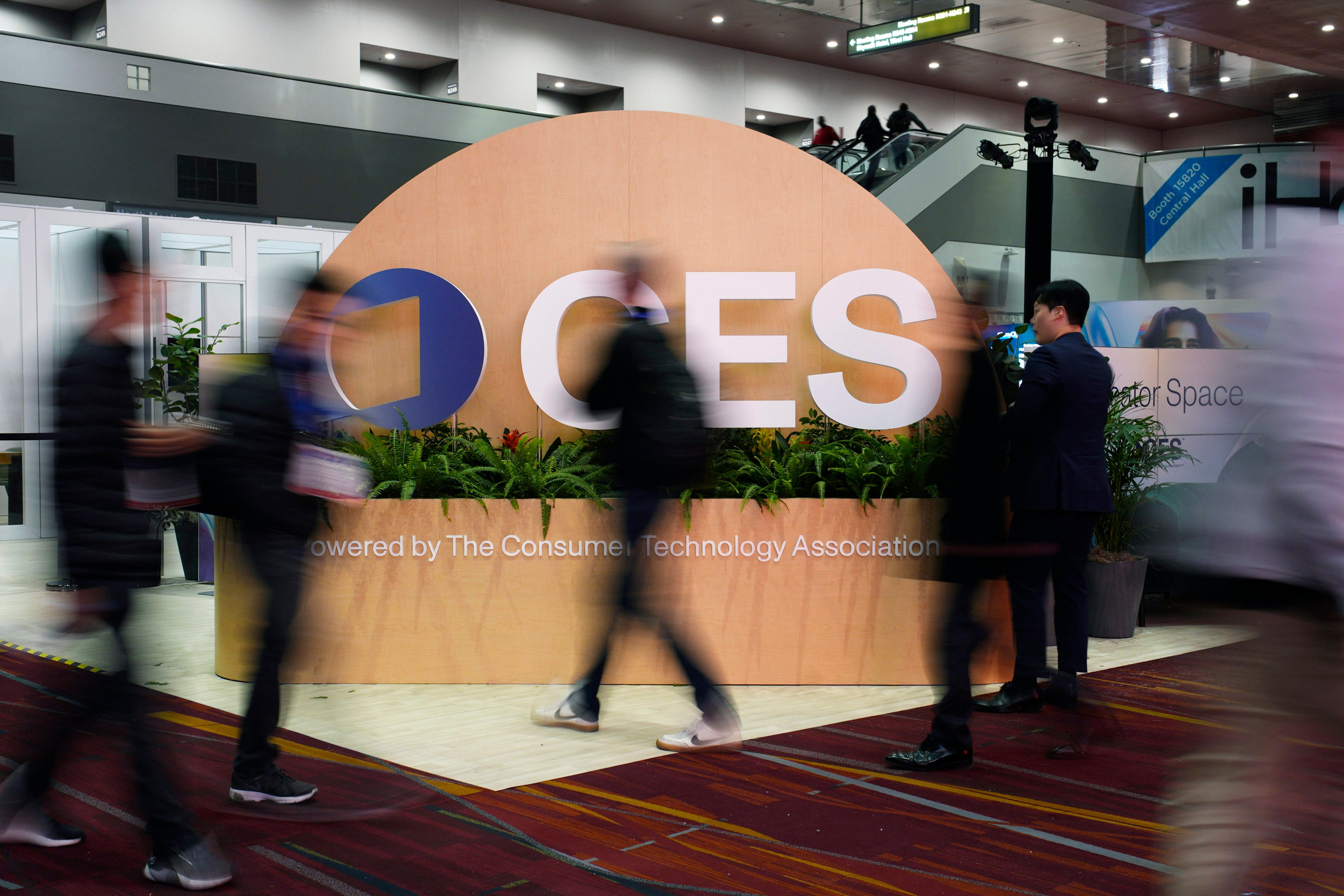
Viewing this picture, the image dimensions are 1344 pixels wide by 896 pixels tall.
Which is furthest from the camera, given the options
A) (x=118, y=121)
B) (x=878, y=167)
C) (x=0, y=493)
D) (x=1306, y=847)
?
(x=878, y=167)

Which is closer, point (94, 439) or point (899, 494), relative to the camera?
point (94, 439)

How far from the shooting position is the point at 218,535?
214 inches

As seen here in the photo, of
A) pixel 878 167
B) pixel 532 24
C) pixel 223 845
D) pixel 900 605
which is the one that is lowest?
pixel 223 845

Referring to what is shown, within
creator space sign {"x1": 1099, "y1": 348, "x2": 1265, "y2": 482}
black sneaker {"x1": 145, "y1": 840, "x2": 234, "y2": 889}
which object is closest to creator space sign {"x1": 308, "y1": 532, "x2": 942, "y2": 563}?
black sneaker {"x1": 145, "y1": 840, "x2": 234, "y2": 889}

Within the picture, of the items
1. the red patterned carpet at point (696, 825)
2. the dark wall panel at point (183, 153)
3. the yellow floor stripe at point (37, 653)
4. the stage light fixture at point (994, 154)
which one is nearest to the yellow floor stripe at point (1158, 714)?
the red patterned carpet at point (696, 825)

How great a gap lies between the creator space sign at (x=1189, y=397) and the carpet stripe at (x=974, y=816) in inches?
152

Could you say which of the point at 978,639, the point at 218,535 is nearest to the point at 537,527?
the point at 218,535

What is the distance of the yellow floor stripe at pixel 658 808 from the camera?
345 cm

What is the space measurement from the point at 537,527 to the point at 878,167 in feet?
33.5

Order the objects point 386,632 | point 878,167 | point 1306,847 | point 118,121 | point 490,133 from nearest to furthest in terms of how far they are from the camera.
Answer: point 1306,847 < point 386,632 < point 118,121 < point 878,167 < point 490,133

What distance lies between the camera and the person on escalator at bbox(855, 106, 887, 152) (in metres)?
15.3

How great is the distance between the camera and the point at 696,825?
3.49 metres

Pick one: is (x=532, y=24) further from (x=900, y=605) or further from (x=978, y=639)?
(x=978, y=639)

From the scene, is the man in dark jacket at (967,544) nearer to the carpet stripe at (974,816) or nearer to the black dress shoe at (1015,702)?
the carpet stripe at (974,816)
